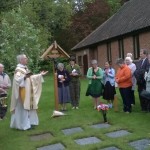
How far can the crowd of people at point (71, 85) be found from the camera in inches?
426

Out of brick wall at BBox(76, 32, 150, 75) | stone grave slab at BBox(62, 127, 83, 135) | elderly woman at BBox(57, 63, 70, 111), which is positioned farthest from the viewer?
brick wall at BBox(76, 32, 150, 75)

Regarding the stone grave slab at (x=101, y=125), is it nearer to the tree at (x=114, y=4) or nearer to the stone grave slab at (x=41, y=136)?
the stone grave slab at (x=41, y=136)

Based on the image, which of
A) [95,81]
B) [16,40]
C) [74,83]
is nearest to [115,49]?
[16,40]

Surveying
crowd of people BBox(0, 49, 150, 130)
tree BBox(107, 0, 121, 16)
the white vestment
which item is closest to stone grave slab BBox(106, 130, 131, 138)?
crowd of people BBox(0, 49, 150, 130)

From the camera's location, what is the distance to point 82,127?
10586 mm

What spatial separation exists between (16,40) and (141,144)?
29311mm

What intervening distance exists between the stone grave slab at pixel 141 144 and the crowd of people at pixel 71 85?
8.57 feet

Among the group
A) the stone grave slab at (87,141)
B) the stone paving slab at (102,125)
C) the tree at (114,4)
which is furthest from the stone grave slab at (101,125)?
the tree at (114,4)

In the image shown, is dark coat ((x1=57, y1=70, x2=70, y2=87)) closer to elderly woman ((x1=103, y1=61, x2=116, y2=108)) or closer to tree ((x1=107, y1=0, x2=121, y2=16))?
elderly woman ((x1=103, y1=61, x2=116, y2=108))

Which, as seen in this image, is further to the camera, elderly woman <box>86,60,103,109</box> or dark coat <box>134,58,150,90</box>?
elderly woman <box>86,60,103,109</box>

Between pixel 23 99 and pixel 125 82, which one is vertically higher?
pixel 125 82

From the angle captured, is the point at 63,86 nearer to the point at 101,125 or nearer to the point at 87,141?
the point at 101,125

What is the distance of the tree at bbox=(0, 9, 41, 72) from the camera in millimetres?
33444

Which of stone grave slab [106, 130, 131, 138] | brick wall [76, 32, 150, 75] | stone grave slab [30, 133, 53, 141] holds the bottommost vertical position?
stone grave slab [30, 133, 53, 141]
